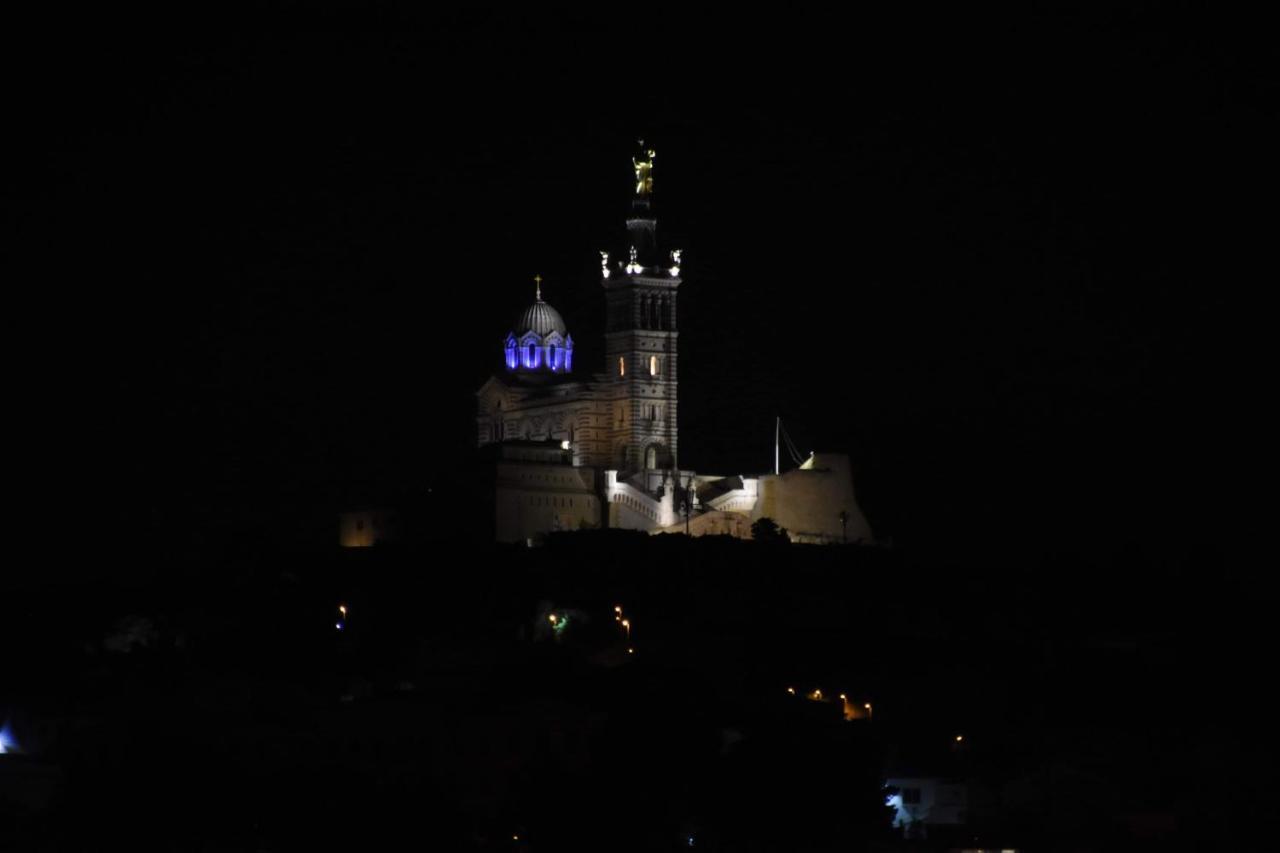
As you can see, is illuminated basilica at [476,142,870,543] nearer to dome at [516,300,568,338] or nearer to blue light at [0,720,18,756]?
dome at [516,300,568,338]

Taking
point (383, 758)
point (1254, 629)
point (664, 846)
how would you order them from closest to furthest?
point (664, 846), point (383, 758), point (1254, 629)

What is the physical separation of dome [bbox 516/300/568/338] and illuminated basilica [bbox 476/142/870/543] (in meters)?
0.03

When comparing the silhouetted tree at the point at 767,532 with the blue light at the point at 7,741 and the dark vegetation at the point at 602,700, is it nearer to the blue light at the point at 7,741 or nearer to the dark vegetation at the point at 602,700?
the dark vegetation at the point at 602,700

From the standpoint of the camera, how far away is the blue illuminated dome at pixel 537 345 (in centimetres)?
10150

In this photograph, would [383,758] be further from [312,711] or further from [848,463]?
[848,463]

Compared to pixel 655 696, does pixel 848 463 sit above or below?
above

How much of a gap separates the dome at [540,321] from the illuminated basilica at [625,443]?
3cm

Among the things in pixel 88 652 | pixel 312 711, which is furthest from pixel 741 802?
pixel 88 652

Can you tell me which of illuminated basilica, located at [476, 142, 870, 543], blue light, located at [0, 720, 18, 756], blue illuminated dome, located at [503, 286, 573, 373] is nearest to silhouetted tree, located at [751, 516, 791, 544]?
illuminated basilica, located at [476, 142, 870, 543]

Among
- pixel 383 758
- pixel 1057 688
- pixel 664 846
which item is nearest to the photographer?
pixel 664 846

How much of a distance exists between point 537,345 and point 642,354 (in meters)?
4.05

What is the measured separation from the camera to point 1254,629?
303 ft

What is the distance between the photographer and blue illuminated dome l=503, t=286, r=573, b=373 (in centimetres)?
10150

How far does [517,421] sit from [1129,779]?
33.9m
